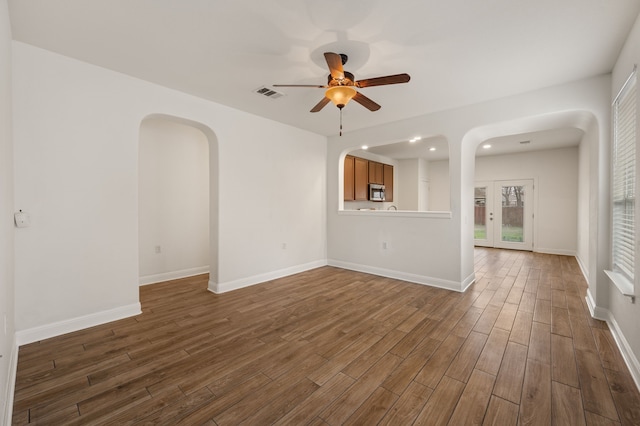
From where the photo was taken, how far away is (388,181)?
8.04 meters

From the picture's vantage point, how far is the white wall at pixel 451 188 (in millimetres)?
3133

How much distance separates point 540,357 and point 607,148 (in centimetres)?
230

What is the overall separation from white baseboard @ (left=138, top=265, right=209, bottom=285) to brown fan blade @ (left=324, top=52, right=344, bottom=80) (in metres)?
4.01

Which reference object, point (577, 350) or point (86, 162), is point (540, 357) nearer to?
point (577, 350)

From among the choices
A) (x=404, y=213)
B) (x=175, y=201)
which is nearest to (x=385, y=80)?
(x=404, y=213)

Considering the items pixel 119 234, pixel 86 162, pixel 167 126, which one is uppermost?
pixel 167 126

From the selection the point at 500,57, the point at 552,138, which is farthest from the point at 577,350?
the point at 552,138

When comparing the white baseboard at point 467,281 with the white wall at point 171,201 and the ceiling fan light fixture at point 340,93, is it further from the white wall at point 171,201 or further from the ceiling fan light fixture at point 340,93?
the white wall at point 171,201

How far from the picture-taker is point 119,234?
299 cm

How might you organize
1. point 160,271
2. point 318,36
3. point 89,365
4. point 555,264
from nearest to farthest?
1. point 89,365
2. point 318,36
3. point 160,271
4. point 555,264

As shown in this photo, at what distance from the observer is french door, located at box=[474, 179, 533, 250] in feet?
24.4

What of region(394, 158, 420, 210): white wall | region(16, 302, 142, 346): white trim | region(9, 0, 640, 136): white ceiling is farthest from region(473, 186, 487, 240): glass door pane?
region(16, 302, 142, 346): white trim

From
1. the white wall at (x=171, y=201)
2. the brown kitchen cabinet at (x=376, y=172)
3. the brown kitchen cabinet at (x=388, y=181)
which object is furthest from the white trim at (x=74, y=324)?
the brown kitchen cabinet at (x=388, y=181)

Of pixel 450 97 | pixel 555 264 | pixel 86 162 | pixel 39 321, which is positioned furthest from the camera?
pixel 555 264
